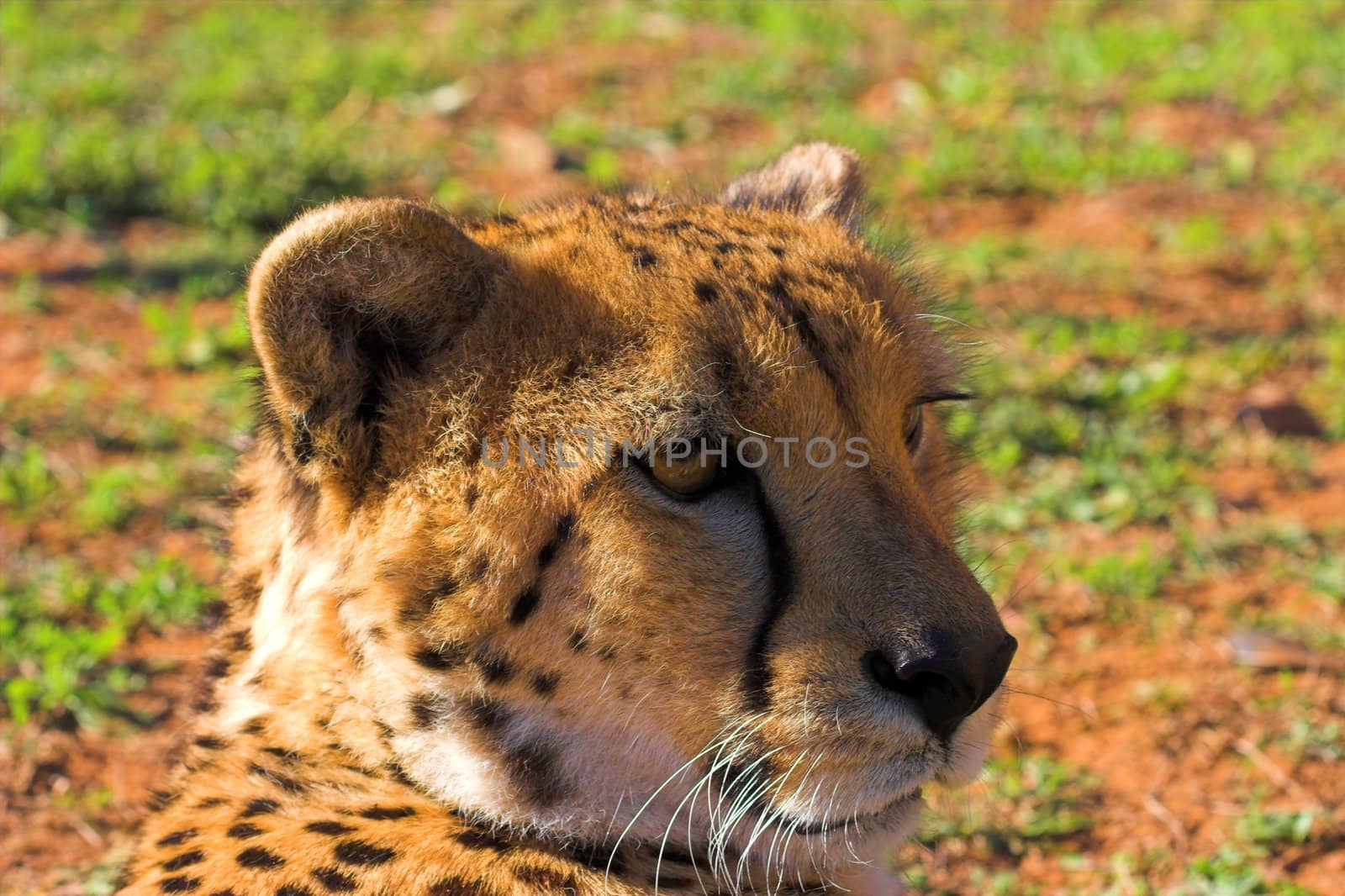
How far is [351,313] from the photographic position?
82.4 inches

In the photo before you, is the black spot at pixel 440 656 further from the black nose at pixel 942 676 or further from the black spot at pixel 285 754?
the black nose at pixel 942 676

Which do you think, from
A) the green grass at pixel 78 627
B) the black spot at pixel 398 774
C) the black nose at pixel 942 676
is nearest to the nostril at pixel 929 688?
the black nose at pixel 942 676

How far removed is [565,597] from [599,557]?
0.24 ft

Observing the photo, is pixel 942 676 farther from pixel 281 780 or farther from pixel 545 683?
pixel 281 780

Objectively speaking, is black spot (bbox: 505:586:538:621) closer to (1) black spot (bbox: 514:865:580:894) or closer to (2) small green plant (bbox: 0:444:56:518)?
(1) black spot (bbox: 514:865:580:894)

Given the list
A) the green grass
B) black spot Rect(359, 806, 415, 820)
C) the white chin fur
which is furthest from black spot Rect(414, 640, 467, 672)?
the green grass

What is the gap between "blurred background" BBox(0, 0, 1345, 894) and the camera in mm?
3250

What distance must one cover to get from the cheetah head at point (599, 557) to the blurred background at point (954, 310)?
0.41m

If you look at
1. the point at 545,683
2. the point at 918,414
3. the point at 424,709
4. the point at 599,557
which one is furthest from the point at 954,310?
the point at 424,709

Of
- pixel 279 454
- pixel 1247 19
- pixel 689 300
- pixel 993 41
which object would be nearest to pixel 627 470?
pixel 689 300

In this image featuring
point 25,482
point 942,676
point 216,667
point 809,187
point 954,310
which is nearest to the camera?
point 942,676

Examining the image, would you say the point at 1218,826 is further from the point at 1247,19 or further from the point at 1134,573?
the point at 1247,19

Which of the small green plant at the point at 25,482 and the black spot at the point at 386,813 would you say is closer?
the black spot at the point at 386,813

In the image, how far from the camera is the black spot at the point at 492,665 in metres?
2.04
